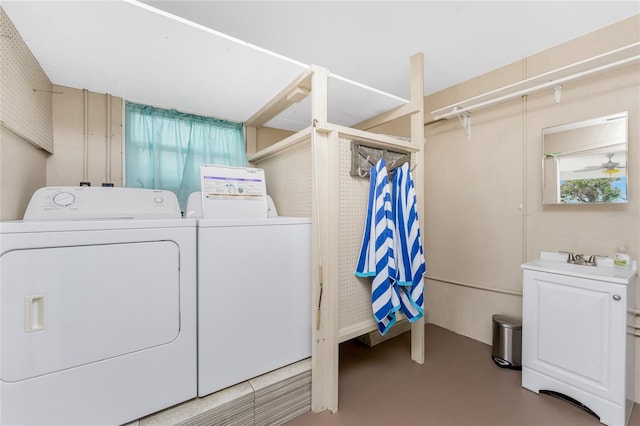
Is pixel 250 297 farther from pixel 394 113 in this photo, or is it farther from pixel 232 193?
pixel 394 113

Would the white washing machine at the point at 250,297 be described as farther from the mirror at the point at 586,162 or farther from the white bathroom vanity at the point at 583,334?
the mirror at the point at 586,162

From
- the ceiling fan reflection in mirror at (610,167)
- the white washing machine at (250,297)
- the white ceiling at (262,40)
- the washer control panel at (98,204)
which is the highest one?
the white ceiling at (262,40)

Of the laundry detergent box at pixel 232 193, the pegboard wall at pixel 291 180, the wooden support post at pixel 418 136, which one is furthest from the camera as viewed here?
the wooden support post at pixel 418 136

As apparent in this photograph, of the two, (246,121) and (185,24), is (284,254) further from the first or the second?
(246,121)

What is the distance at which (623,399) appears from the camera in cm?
148

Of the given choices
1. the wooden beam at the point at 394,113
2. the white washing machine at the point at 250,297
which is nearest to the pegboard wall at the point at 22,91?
the white washing machine at the point at 250,297

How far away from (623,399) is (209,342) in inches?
90.2

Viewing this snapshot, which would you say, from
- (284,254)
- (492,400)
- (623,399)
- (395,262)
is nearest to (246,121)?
(284,254)

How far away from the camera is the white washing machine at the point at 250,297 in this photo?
1312 mm

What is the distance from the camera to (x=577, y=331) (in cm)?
165

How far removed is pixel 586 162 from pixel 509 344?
4.88 feet

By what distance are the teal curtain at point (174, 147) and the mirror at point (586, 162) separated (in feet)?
8.76

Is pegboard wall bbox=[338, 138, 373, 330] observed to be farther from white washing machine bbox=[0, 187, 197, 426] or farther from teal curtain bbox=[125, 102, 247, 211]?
teal curtain bbox=[125, 102, 247, 211]

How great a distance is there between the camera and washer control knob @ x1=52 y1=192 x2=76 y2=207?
1.40m
